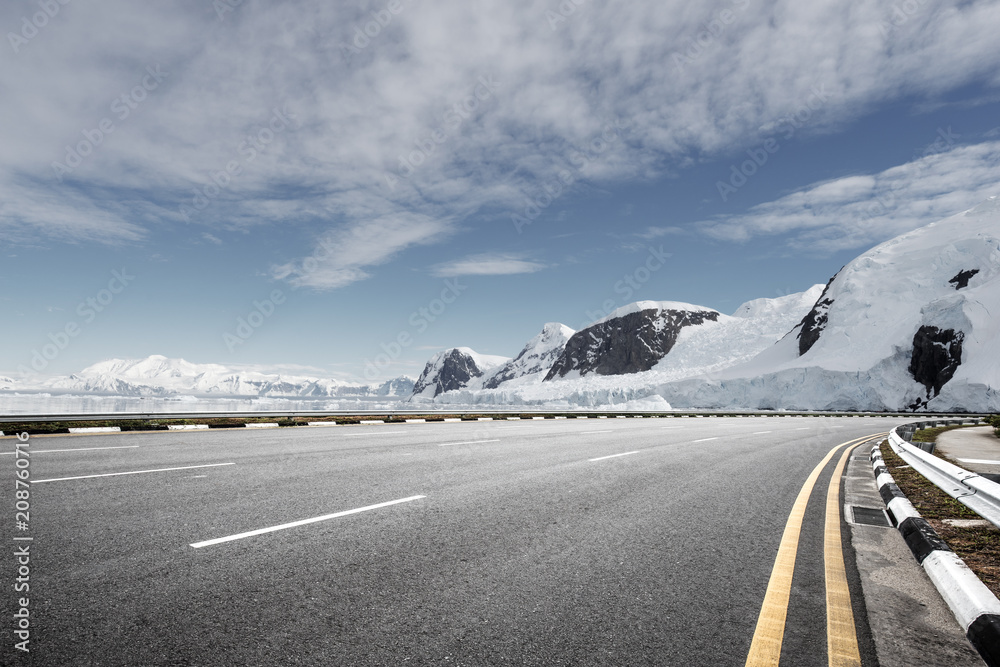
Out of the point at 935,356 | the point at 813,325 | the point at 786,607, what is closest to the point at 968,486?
the point at 786,607

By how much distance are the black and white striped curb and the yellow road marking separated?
0.57 metres

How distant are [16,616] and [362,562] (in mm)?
2046

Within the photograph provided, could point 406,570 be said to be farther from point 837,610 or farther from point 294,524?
point 837,610

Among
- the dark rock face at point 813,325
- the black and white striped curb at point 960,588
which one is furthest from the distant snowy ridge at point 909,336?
the black and white striped curb at point 960,588

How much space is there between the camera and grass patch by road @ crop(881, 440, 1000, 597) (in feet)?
13.5

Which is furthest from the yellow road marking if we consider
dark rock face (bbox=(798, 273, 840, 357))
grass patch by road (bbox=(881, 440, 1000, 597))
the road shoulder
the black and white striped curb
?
dark rock face (bbox=(798, 273, 840, 357))

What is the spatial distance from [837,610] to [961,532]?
10.6 feet

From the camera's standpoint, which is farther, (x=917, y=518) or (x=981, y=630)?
(x=917, y=518)

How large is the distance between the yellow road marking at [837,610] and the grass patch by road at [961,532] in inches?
35.4

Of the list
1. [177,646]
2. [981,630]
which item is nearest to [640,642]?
[981,630]

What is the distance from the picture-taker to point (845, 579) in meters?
4.02

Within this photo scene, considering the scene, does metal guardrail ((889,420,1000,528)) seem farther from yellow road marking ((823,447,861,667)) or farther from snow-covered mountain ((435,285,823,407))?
snow-covered mountain ((435,285,823,407))

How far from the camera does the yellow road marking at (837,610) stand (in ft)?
9.23

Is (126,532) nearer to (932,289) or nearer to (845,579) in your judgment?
(845,579)
